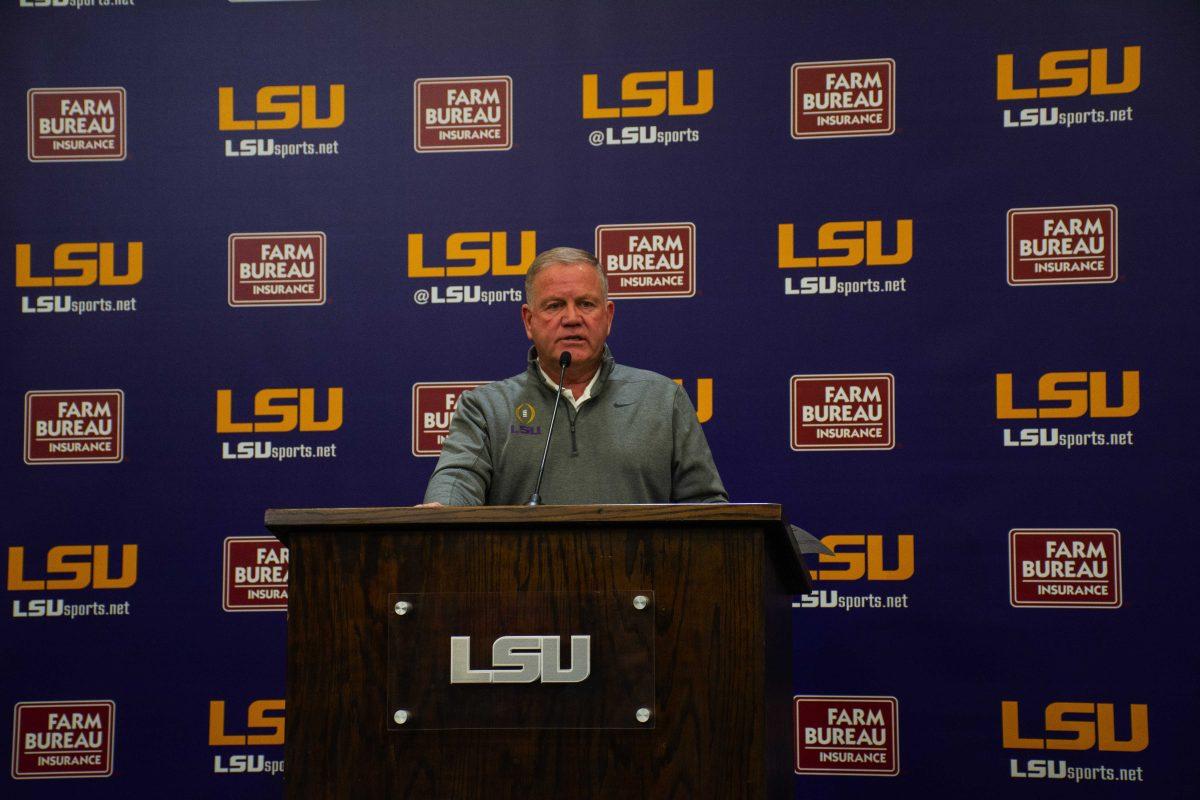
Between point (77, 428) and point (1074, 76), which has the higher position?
point (1074, 76)

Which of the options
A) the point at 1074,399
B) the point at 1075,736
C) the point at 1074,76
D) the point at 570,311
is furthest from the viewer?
the point at 1074,76

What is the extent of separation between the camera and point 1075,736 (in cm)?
378

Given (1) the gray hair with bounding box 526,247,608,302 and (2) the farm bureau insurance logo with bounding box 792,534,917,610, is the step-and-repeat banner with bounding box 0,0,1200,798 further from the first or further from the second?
(1) the gray hair with bounding box 526,247,608,302

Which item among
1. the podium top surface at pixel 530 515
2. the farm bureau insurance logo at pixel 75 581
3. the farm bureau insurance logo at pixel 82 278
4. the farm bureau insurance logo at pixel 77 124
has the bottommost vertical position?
the farm bureau insurance logo at pixel 75 581

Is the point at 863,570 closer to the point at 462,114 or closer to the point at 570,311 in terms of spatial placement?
the point at 570,311

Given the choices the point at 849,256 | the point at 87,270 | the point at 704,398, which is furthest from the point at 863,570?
the point at 87,270

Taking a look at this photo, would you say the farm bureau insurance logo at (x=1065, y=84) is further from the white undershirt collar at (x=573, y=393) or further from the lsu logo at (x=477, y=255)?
the white undershirt collar at (x=573, y=393)

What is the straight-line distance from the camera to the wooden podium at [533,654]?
6.49 feet

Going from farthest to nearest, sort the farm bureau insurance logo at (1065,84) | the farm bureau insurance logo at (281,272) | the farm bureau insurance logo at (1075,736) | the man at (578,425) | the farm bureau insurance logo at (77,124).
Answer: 1. the farm bureau insurance logo at (77,124)
2. the farm bureau insurance logo at (281,272)
3. the farm bureau insurance logo at (1065,84)
4. the farm bureau insurance logo at (1075,736)
5. the man at (578,425)

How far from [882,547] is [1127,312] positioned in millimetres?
1037

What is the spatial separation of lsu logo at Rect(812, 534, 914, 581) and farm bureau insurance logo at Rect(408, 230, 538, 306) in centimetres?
129

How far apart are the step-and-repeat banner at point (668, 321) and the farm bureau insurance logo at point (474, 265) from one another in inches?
0.5

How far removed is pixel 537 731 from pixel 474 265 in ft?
7.83

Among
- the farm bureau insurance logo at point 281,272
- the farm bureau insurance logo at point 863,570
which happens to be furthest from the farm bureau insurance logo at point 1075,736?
the farm bureau insurance logo at point 281,272
